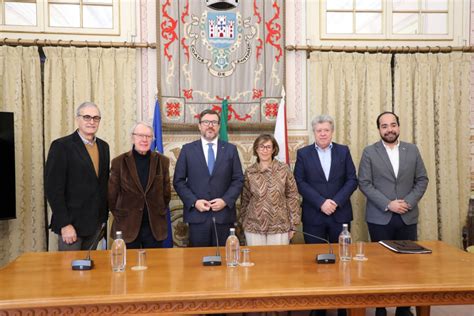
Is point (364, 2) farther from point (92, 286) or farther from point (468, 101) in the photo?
point (92, 286)

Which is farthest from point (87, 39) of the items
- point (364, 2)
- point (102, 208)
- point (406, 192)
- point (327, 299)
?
point (327, 299)

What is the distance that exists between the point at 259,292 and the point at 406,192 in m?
2.14

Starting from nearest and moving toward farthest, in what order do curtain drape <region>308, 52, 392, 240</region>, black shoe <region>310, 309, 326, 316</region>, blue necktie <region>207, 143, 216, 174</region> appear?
black shoe <region>310, 309, 326, 316</region>
blue necktie <region>207, 143, 216, 174</region>
curtain drape <region>308, 52, 392, 240</region>

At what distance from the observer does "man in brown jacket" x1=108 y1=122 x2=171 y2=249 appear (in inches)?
121

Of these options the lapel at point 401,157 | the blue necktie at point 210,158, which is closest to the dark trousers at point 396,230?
the lapel at point 401,157

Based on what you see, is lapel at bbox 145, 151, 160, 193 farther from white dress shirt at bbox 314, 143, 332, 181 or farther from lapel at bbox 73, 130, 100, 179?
white dress shirt at bbox 314, 143, 332, 181

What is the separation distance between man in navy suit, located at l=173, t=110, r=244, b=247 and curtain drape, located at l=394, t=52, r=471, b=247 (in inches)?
90.3

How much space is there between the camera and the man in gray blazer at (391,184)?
342 cm

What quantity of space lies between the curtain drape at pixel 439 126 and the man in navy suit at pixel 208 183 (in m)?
2.29

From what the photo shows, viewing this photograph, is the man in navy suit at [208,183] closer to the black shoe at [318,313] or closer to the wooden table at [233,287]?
the black shoe at [318,313]

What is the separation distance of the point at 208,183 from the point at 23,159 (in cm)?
208

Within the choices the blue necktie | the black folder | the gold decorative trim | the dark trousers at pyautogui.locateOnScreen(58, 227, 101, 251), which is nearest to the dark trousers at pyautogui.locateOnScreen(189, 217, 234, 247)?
the blue necktie

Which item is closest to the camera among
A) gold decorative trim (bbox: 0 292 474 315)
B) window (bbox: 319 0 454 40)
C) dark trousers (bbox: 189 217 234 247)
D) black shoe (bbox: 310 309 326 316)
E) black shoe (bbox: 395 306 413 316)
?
gold decorative trim (bbox: 0 292 474 315)

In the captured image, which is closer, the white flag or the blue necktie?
the blue necktie
